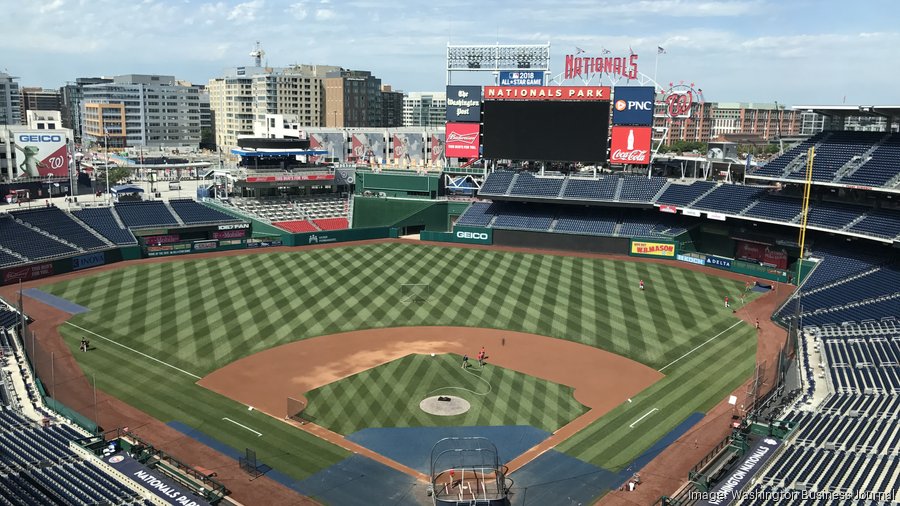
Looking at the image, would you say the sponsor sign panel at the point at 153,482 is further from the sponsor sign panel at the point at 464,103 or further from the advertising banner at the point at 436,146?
Answer: the advertising banner at the point at 436,146

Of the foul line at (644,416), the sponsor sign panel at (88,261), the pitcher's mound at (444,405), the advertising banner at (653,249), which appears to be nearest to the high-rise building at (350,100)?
the sponsor sign panel at (88,261)

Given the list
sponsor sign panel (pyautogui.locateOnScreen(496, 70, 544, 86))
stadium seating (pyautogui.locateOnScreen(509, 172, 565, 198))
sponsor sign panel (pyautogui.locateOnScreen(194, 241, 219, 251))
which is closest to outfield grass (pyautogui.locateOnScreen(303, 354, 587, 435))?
sponsor sign panel (pyautogui.locateOnScreen(194, 241, 219, 251))

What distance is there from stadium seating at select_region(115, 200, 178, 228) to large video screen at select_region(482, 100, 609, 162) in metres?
32.2

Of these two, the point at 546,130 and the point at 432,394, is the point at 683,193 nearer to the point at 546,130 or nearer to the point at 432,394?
the point at 546,130

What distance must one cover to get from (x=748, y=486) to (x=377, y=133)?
103 m

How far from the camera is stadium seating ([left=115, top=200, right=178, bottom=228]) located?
62656 millimetres

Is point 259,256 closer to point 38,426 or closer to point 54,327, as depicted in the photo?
point 54,327

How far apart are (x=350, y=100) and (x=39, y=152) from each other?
90662 mm

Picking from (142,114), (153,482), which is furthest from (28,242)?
(142,114)

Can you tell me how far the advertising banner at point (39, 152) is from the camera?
3275 inches

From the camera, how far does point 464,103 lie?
6794 centimetres

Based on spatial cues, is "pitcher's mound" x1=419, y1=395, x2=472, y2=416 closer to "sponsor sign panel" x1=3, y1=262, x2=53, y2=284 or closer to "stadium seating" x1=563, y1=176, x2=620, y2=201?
"sponsor sign panel" x1=3, y1=262, x2=53, y2=284

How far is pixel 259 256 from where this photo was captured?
60156 mm

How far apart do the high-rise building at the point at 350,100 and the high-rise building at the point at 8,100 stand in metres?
83.5
